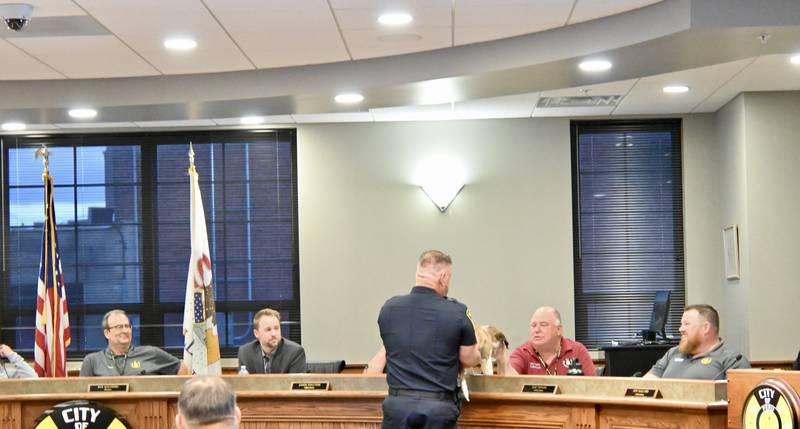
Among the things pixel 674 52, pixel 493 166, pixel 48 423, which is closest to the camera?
pixel 48 423

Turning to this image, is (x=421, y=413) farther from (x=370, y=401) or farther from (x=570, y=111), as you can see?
(x=570, y=111)

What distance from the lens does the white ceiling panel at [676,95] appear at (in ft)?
27.9

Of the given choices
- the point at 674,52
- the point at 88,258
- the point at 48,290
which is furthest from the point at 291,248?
the point at 674,52

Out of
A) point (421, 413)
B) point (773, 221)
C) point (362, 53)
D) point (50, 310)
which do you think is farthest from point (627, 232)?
point (421, 413)

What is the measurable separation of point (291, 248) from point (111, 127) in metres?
2.01

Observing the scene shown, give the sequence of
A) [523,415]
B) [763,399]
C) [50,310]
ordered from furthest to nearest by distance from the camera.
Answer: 1. [50,310]
2. [523,415]
3. [763,399]

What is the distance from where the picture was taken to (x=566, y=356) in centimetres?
672

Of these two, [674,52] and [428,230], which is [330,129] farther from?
[674,52]

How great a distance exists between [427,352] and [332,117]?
16.8 ft

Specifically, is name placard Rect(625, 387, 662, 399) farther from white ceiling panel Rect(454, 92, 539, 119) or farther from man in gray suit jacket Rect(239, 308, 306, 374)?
white ceiling panel Rect(454, 92, 539, 119)

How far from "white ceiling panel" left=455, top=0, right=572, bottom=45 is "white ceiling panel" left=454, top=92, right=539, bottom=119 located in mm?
2240

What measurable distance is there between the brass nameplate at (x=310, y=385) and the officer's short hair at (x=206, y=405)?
2962mm

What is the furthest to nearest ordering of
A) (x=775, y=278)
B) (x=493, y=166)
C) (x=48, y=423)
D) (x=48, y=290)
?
(x=493, y=166), (x=775, y=278), (x=48, y=290), (x=48, y=423)

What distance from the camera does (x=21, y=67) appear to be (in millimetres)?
7672
